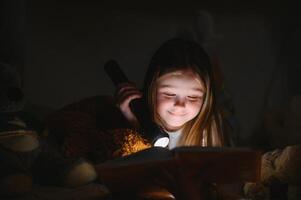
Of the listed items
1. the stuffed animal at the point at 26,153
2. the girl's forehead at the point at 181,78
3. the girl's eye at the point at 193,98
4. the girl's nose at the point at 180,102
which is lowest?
the stuffed animal at the point at 26,153

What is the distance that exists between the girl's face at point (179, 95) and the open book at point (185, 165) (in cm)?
25

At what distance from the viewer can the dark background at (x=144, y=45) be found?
6.15ft

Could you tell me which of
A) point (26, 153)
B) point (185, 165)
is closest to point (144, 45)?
point (26, 153)

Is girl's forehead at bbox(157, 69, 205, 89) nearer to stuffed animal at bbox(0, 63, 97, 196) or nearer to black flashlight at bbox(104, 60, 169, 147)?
black flashlight at bbox(104, 60, 169, 147)

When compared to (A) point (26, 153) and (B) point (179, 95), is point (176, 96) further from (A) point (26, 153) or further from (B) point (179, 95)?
(A) point (26, 153)

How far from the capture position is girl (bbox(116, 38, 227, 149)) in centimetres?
149

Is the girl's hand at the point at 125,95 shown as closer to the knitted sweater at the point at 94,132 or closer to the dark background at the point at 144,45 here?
the knitted sweater at the point at 94,132

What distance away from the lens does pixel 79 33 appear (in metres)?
1.91

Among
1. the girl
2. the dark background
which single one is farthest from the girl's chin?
the dark background

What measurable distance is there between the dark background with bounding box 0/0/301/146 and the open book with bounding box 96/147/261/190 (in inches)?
27.1

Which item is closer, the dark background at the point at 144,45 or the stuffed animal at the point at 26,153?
the stuffed animal at the point at 26,153

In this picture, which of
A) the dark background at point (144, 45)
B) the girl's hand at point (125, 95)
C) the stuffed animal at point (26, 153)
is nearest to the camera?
the stuffed animal at point (26, 153)

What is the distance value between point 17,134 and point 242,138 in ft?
3.09

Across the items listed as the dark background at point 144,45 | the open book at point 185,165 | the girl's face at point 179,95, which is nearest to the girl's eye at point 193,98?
the girl's face at point 179,95
